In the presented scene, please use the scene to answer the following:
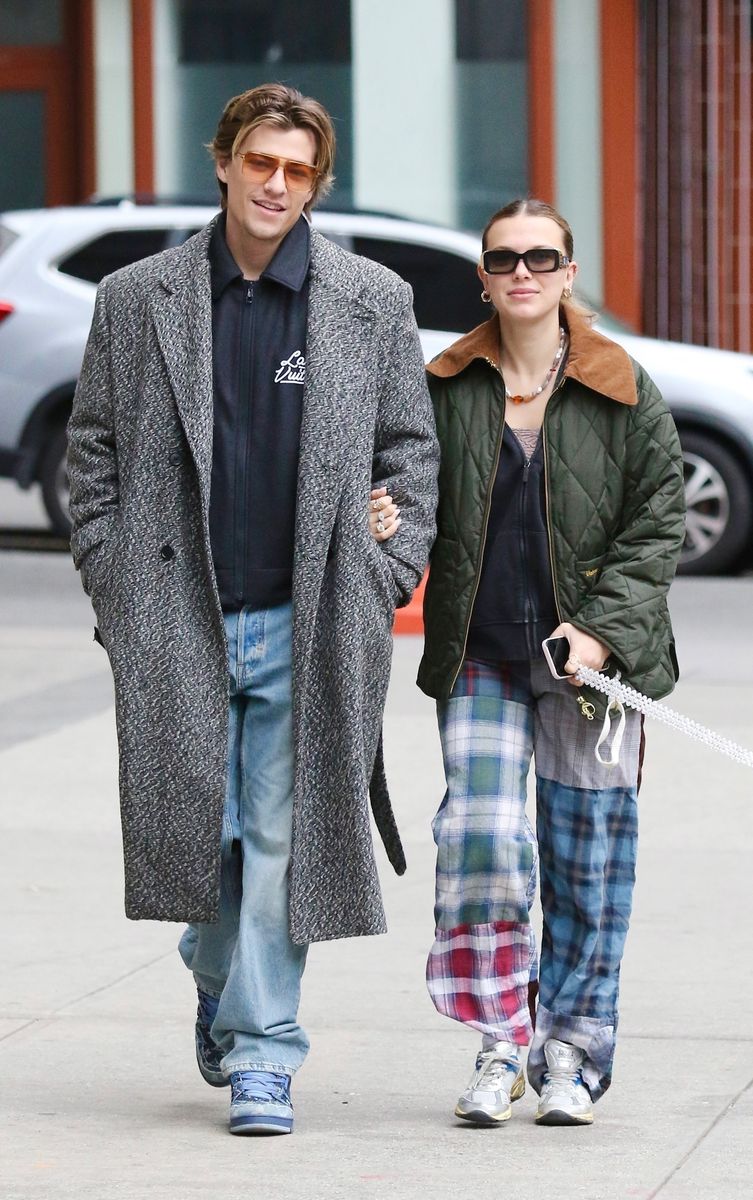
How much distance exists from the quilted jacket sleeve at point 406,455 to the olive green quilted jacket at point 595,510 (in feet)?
0.22

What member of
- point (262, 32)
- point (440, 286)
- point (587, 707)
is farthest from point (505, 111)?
point (587, 707)

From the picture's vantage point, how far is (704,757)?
820cm

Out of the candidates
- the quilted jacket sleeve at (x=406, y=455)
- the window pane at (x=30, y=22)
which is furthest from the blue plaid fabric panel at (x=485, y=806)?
the window pane at (x=30, y=22)

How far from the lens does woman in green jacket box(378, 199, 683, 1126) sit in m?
4.48

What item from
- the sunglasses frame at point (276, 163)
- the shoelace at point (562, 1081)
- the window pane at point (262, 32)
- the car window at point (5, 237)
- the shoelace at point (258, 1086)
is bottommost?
the shoelace at point (562, 1081)

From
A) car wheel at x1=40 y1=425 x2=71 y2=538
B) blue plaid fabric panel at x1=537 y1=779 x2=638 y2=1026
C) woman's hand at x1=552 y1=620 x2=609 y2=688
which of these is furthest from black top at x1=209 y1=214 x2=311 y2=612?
car wheel at x1=40 y1=425 x2=71 y2=538

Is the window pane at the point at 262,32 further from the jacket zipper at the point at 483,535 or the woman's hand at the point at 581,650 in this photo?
the woman's hand at the point at 581,650

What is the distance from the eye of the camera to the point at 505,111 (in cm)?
1653

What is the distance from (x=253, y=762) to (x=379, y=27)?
12.7 meters

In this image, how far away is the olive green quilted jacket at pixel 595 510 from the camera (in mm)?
4465

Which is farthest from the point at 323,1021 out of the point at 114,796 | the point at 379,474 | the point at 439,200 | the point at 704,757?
the point at 439,200

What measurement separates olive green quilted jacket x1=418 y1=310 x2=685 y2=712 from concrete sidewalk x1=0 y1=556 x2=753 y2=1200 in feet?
2.70

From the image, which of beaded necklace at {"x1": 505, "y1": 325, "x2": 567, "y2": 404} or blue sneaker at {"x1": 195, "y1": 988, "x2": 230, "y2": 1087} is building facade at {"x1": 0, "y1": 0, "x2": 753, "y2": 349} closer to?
beaded necklace at {"x1": 505, "y1": 325, "x2": 567, "y2": 404}

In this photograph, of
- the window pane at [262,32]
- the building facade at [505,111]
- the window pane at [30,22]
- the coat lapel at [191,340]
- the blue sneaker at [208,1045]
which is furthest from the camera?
the window pane at [30,22]
